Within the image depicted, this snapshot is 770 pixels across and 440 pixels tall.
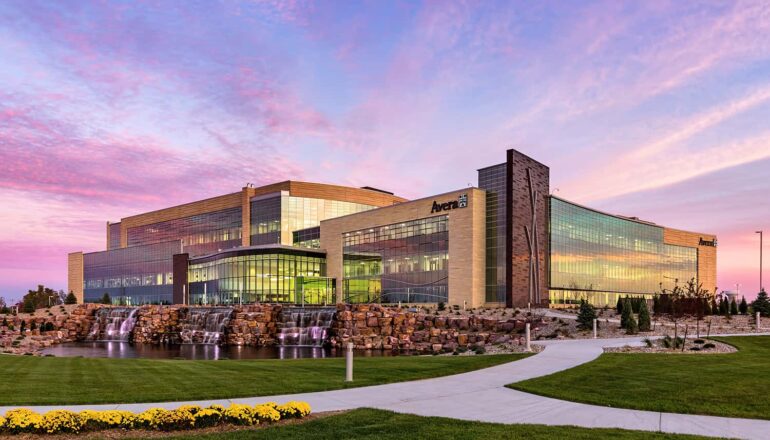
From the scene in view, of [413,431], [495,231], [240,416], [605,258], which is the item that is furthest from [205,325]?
[605,258]

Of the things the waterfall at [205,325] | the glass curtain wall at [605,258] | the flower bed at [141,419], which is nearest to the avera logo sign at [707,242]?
the glass curtain wall at [605,258]

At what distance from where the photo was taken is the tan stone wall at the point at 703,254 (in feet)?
342

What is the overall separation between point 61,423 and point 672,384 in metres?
14.4

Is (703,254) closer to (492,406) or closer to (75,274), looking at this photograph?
(492,406)

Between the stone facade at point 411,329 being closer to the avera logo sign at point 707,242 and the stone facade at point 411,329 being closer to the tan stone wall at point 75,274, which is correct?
the avera logo sign at point 707,242

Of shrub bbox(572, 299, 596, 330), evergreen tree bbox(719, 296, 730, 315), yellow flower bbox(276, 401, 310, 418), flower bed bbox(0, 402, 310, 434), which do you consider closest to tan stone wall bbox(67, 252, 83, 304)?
shrub bbox(572, 299, 596, 330)

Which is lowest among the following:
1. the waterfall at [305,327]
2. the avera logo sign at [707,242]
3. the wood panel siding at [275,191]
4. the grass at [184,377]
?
the waterfall at [305,327]

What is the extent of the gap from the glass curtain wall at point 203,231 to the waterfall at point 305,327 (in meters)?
55.0

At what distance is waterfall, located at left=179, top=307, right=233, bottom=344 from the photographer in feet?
175

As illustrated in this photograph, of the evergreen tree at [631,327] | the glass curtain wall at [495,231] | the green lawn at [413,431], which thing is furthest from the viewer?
the glass curtain wall at [495,231]

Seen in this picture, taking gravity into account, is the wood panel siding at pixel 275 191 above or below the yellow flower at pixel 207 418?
above

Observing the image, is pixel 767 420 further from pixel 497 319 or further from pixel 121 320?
pixel 121 320

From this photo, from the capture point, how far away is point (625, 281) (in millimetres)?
87562

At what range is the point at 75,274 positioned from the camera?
13075 cm
